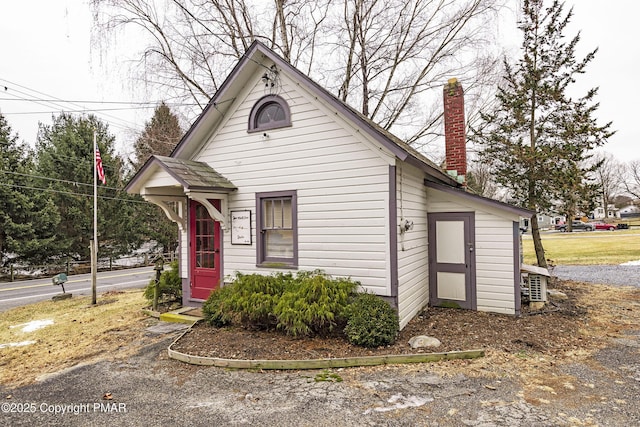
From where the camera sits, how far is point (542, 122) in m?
12.4

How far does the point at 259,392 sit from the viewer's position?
4473 millimetres

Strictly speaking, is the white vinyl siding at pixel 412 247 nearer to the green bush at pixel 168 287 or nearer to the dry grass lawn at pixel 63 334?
the dry grass lawn at pixel 63 334

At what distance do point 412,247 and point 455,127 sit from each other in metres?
4.13

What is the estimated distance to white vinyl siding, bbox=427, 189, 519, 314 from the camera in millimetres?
7570

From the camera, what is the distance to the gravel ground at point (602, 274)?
12.5 m

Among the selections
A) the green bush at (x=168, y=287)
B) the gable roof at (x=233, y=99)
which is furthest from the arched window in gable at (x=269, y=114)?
the green bush at (x=168, y=287)

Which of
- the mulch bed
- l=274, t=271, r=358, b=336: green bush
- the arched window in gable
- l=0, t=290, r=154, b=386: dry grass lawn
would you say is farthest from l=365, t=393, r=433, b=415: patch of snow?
the arched window in gable

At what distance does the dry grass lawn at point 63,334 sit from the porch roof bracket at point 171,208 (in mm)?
2422

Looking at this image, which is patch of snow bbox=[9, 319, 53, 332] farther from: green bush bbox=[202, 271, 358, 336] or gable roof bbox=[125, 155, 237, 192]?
green bush bbox=[202, 271, 358, 336]

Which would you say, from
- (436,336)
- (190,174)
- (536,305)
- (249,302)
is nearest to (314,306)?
(249,302)

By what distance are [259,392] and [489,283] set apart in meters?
5.64

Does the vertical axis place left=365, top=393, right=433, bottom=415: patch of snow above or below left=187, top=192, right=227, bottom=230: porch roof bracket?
below

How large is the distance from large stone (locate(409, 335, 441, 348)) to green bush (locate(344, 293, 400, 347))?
1.03 ft

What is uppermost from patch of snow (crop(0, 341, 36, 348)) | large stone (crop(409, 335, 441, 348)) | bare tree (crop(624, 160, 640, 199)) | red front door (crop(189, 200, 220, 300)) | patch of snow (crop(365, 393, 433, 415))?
bare tree (crop(624, 160, 640, 199))
